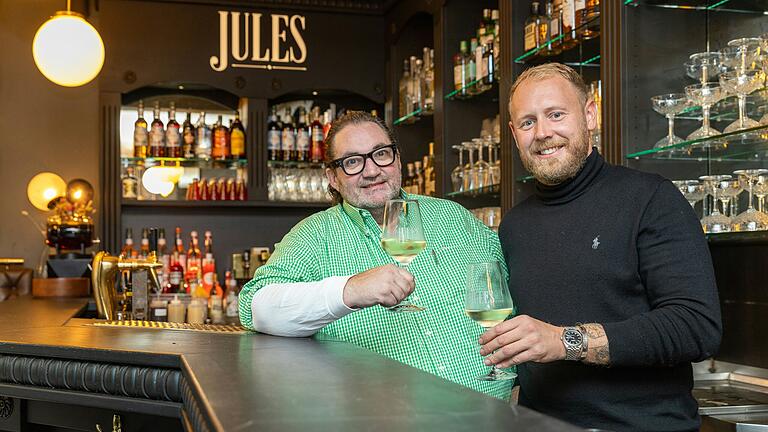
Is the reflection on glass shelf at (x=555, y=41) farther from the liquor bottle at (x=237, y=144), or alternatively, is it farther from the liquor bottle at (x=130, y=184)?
the liquor bottle at (x=130, y=184)

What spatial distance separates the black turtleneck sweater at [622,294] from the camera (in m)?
1.65

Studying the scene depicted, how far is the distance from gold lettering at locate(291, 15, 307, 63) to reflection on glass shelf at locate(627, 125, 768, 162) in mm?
3180

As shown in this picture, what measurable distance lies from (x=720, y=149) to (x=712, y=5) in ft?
1.56

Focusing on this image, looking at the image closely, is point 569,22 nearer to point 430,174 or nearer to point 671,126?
point 671,126

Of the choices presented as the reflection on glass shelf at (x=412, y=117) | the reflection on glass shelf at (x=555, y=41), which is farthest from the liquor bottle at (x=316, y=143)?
the reflection on glass shelf at (x=555, y=41)

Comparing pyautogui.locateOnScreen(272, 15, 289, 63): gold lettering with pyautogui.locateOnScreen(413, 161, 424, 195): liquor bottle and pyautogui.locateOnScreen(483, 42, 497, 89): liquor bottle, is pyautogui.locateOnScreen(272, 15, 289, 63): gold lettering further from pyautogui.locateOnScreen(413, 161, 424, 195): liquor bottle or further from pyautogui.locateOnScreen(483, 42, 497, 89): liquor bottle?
pyautogui.locateOnScreen(483, 42, 497, 89): liquor bottle

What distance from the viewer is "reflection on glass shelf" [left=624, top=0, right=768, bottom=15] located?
267 centimetres

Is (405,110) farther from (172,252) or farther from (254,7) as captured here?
(172,252)

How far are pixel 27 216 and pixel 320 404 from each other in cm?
492

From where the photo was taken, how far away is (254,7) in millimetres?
5332

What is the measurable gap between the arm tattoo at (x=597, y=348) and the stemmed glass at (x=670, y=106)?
1135 millimetres

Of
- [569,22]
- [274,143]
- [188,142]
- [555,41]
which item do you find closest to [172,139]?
[188,142]

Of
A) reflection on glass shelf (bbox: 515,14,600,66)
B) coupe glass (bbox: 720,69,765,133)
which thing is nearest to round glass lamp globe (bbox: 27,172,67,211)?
reflection on glass shelf (bbox: 515,14,600,66)

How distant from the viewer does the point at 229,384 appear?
49.4 inches
